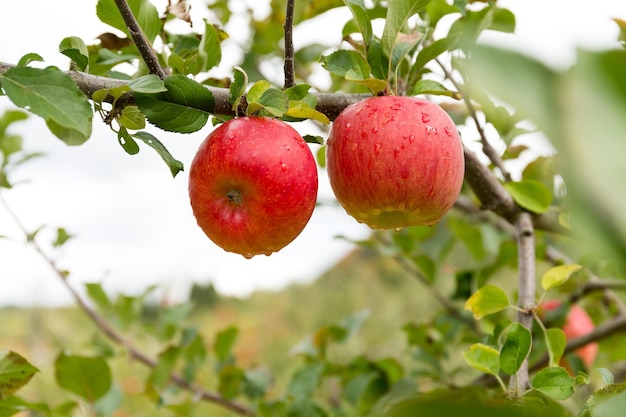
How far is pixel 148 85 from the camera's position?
1.88 feet

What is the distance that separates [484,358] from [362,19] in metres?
0.37

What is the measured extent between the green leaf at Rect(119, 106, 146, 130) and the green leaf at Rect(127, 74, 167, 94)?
38 mm

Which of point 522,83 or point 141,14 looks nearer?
point 522,83

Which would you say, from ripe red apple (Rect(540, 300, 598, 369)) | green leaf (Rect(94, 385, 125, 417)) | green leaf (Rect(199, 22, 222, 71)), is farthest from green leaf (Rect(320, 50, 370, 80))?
ripe red apple (Rect(540, 300, 598, 369))

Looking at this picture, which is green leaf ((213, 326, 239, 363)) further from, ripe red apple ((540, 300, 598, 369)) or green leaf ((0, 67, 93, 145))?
green leaf ((0, 67, 93, 145))

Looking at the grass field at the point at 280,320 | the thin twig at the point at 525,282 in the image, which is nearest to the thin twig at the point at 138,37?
the thin twig at the point at 525,282

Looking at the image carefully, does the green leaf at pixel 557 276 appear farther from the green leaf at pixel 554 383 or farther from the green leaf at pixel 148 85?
the green leaf at pixel 148 85

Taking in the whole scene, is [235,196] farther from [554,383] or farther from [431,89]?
[554,383]

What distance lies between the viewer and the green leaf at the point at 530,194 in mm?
893

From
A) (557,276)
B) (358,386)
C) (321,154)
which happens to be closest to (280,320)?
(358,386)

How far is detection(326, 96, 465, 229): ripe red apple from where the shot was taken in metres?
0.65

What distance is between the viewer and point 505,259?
125cm

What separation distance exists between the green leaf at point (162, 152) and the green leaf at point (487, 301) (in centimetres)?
37

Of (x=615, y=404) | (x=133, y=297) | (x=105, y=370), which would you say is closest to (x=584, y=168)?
(x=615, y=404)
